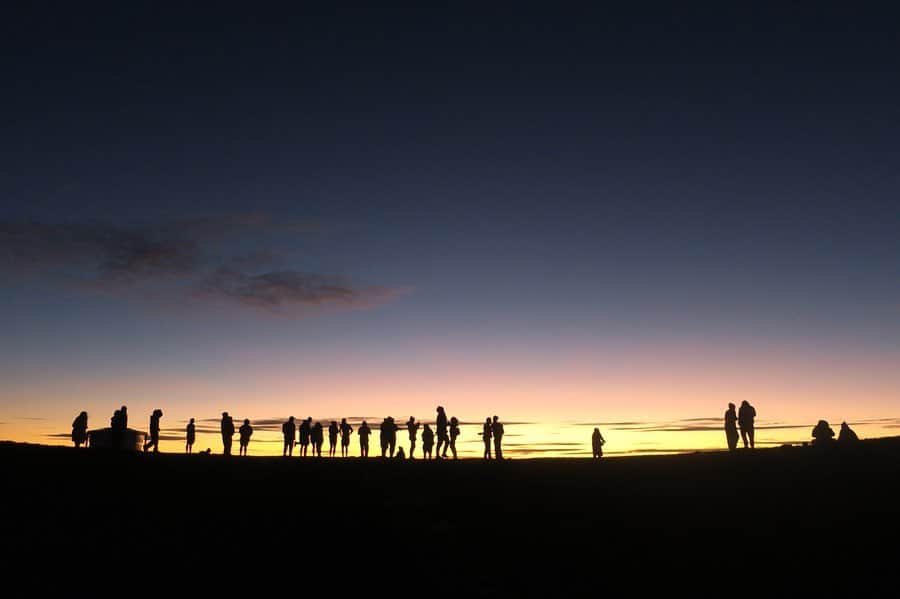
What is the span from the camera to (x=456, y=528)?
1994 cm

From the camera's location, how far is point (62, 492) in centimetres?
2242


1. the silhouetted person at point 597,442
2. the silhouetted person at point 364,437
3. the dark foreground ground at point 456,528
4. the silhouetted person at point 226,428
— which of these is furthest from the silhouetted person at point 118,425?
the silhouetted person at point 597,442

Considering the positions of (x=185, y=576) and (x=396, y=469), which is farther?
(x=396, y=469)

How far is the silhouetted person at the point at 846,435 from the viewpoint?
103 ft

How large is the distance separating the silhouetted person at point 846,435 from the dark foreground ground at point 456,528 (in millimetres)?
2516

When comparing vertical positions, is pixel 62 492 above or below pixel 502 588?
above

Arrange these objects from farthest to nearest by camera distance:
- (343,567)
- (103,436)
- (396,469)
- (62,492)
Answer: (103,436) < (396,469) < (62,492) < (343,567)

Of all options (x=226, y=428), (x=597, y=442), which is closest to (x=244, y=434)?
(x=226, y=428)

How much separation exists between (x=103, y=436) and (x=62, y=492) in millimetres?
31641

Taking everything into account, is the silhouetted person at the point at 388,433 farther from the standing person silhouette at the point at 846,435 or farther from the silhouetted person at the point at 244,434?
the standing person silhouette at the point at 846,435

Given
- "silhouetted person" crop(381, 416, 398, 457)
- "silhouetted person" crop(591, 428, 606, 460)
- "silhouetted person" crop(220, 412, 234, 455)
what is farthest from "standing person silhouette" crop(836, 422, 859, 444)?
"silhouetted person" crop(220, 412, 234, 455)

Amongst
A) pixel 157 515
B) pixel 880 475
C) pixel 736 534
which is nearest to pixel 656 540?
pixel 736 534

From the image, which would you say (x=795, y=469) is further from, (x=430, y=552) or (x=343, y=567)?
(x=343, y=567)

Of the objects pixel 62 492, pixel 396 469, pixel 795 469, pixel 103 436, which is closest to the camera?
pixel 62 492
